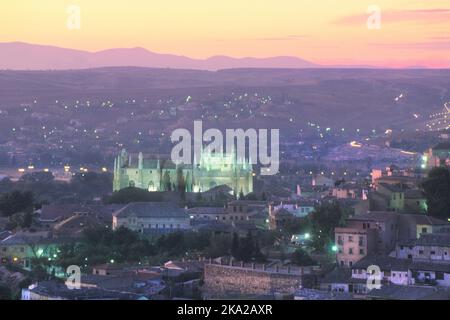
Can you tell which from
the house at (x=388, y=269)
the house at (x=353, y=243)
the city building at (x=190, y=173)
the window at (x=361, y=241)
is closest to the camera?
the house at (x=388, y=269)

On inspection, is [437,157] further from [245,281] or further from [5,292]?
[5,292]

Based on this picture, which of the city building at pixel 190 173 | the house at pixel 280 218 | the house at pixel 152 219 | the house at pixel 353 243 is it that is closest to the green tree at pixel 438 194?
the house at pixel 280 218

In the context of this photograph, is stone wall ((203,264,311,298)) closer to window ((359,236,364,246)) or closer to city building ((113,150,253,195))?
window ((359,236,364,246))

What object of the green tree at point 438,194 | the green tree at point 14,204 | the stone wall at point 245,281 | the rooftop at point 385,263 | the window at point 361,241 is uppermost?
the green tree at point 438,194

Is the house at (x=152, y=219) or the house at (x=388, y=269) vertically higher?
the house at (x=388, y=269)

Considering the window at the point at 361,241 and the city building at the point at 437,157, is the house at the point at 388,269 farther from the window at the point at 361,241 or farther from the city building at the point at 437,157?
the city building at the point at 437,157

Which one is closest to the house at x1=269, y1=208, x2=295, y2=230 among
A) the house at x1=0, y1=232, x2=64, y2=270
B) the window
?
the house at x1=0, y1=232, x2=64, y2=270
